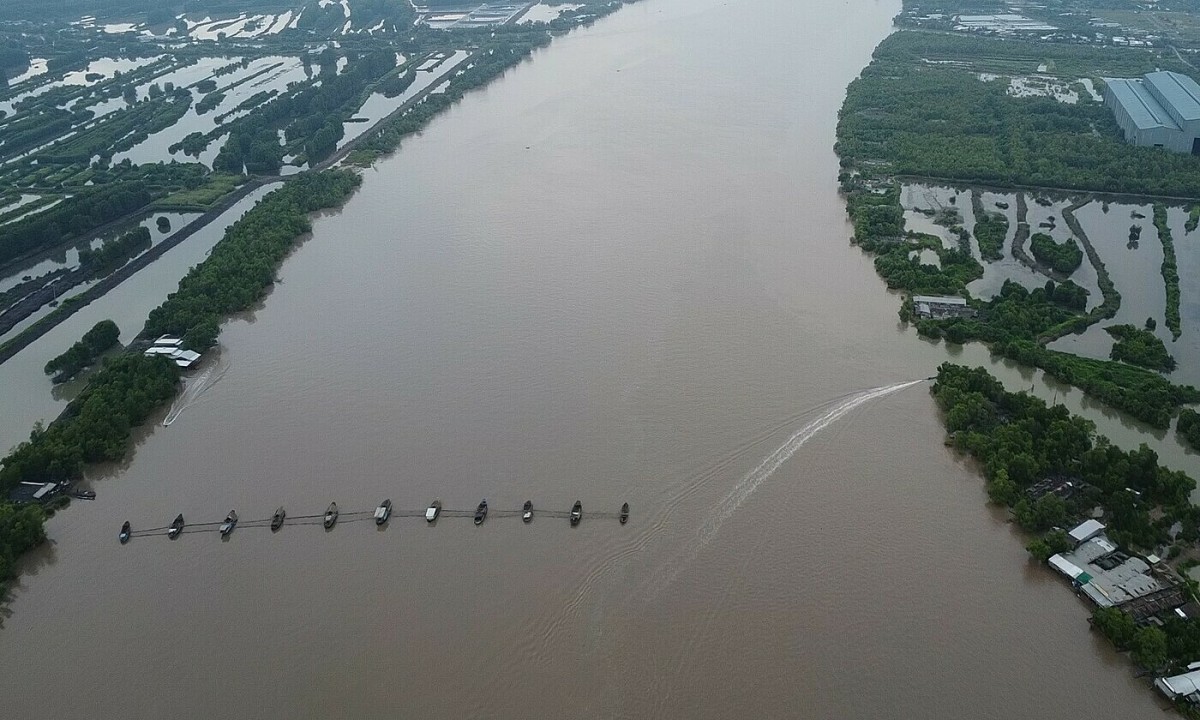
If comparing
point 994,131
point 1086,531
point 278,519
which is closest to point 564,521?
point 278,519

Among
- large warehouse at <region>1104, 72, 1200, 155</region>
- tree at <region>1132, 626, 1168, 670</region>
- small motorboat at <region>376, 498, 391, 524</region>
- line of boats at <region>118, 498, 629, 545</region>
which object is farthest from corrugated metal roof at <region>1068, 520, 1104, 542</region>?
large warehouse at <region>1104, 72, 1200, 155</region>

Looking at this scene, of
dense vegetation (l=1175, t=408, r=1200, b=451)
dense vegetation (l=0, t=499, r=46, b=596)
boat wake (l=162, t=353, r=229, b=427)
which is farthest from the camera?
boat wake (l=162, t=353, r=229, b=427)

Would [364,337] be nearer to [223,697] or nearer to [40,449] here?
[40,449]

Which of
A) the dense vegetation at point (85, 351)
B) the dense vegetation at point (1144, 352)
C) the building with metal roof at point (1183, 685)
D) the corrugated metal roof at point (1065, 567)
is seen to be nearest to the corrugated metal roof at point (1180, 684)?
the building with metal roof at point (1183, 685)

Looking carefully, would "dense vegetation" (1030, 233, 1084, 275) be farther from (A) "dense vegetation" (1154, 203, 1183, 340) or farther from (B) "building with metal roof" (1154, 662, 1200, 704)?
(B) "building with metal roof" (1154, 662, 1200, 704)

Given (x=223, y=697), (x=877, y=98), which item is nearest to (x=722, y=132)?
(x=877, y=98)

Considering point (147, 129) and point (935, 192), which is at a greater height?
point (147, 129)

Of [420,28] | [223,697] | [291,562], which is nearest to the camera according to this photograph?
[223,697]
